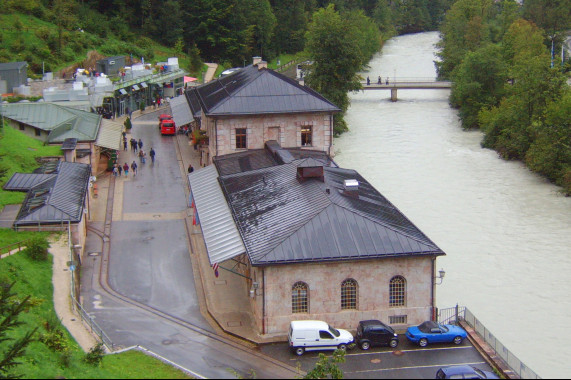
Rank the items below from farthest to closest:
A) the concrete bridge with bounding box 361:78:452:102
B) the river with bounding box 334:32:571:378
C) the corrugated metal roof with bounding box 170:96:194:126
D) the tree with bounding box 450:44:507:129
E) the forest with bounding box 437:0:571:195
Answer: the concrete bridge with bounding box 361:78:452:102, the tree with bounding box 450:44:507:129, the corrugated metal roof with bounding box 170:96:194:126, the forest with bounding box 437:0:571:195, the river with bounding box 334:32:571:378

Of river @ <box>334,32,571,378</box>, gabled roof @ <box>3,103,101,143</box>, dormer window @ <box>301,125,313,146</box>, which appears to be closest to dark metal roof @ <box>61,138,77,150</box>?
gabled roof @ <box>3,103,101,143</box>

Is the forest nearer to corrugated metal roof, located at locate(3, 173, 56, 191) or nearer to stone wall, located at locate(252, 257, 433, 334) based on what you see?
stone wall, located at locate(252, 257, 433, 334)

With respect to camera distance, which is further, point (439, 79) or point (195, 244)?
point (439, 79)

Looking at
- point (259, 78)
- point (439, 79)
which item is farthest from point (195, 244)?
point (439, 79)

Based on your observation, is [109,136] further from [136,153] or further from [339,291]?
[339,291]

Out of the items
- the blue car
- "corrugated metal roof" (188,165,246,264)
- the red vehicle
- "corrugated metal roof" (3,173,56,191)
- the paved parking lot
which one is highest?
the red vehicle

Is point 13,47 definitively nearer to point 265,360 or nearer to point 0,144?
point 0,144
